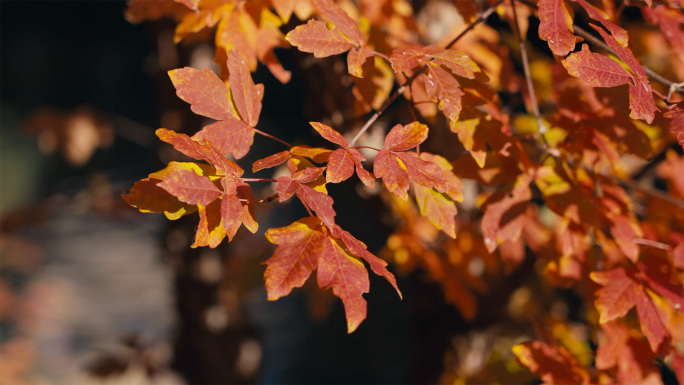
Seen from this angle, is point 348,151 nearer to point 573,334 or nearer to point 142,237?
point 573,334

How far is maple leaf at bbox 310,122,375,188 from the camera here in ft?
1.99

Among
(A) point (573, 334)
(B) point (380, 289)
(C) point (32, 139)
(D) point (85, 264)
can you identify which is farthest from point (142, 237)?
(A) point (573, 334)

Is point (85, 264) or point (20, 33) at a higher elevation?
point (20, 33)

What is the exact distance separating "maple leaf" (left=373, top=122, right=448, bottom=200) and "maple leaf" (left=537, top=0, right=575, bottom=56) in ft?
0.64

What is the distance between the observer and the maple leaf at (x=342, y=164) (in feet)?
1.99

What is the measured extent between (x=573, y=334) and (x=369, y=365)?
6.26 feet

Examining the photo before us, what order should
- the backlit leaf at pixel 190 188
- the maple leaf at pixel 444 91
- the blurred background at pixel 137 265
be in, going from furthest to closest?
the blurred background at pixel 137 265 → the maple leaf at pixel 444 91 → the backlit leaf at pixel 190 188

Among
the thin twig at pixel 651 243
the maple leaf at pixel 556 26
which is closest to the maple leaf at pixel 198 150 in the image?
the maple leaf at pixel 556 26

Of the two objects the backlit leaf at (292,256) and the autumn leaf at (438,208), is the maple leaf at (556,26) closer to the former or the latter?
the autumn leaf at (438,208)

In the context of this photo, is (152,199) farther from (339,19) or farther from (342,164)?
(339,19)

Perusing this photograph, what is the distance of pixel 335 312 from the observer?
11.5 feet

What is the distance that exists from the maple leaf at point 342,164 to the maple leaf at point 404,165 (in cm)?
2

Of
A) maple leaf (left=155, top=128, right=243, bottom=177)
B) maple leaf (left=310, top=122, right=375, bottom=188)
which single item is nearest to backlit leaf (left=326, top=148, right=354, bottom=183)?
maple leaf (left=310, top=122, right=375, bottom=188)

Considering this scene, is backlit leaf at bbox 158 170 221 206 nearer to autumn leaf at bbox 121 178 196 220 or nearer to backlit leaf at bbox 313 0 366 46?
autumn leaf at bbox 121 178 196 220
